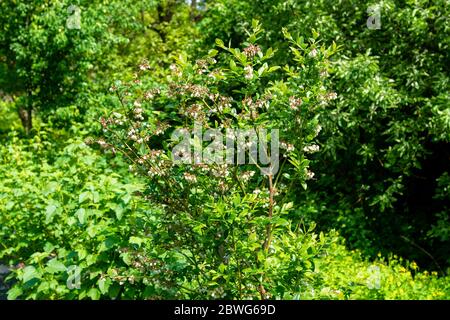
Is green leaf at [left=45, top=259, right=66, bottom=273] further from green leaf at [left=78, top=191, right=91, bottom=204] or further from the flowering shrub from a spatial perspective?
the flowering shrub

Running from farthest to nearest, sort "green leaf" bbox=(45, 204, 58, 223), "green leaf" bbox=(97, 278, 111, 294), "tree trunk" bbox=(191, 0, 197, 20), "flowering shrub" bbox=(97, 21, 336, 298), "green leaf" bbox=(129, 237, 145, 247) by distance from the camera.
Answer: "tree trunk" bbox=(191, 0, 197, 20)
"green leaf" bbox=(45, 204, 58, 223)
"green leaf" bbox=(97, 278, 111, 294)
"green leaf" bbox=(129, 237, 145, 247)
"flowering shrub" bbox=(97, 21, 336, 298)

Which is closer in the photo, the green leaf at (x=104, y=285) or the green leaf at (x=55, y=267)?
the green leaf at (x=104, y=285)

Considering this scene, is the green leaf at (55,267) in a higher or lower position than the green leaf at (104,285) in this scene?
higher

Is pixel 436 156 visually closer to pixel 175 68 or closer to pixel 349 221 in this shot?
pixel 349 221

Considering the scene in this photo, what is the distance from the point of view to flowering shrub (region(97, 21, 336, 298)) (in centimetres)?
323

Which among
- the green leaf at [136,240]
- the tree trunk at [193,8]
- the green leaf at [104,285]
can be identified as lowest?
the green leaf at [104,285]

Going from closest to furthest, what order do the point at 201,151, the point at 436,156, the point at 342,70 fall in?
the point at 201,151, the point at 342,70, the point at 436,156

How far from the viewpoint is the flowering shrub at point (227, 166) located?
3.23 metres

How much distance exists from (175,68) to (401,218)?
5.16 meters

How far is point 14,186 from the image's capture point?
5090mm

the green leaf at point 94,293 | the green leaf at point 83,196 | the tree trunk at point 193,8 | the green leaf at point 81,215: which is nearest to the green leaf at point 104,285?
the green leaf at point 94,293

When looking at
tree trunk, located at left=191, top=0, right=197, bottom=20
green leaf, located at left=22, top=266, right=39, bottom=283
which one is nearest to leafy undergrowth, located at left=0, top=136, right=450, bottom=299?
green leaf, located at left=22, top=266, right=39, bottom=283

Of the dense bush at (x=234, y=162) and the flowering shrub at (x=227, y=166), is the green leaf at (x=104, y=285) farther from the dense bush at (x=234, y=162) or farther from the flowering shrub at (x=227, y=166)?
the flowering shrub at (x=227, y=166)
